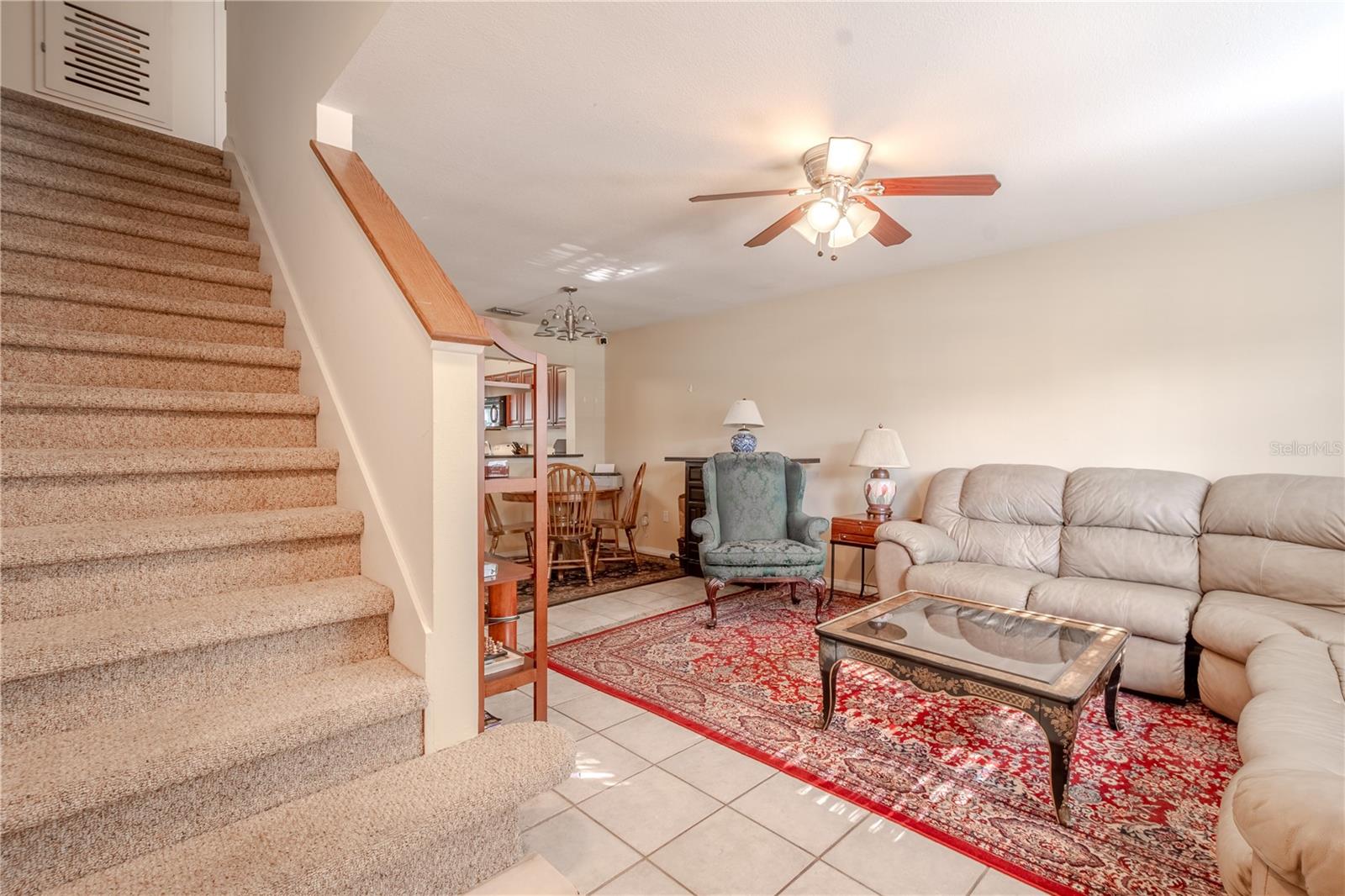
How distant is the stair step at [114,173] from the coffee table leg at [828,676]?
3.36m

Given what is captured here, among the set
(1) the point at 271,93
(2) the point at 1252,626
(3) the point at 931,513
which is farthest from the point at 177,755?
(3) the point at 931,513

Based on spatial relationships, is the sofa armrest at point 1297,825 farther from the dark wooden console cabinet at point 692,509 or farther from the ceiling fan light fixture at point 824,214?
the dark wooden console cabinet at point 692,509

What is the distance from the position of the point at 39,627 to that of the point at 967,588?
3453 mm

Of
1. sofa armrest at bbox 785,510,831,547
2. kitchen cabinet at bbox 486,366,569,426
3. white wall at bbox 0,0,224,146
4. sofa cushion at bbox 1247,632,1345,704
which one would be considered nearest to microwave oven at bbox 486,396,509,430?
kitchen cabinet at bbox 486,366,569,426

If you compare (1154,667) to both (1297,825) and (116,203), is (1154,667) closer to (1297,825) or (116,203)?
(1297,825)

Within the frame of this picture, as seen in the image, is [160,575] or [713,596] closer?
[160,575]

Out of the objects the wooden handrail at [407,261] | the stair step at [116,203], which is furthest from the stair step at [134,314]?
the wooden handrail at [407,261]

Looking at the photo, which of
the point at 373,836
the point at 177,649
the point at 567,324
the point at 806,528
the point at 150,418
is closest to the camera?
the point at 373,836

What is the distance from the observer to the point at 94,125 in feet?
9.27

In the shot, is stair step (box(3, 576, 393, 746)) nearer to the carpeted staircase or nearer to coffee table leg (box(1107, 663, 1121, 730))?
the carpeted staircase

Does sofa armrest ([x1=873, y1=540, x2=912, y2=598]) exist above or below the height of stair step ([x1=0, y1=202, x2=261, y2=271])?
below

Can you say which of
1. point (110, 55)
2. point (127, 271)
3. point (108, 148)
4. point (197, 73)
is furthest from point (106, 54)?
point (127, 271)

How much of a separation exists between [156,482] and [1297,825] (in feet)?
7.95

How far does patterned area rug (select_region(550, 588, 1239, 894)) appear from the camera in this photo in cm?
170
